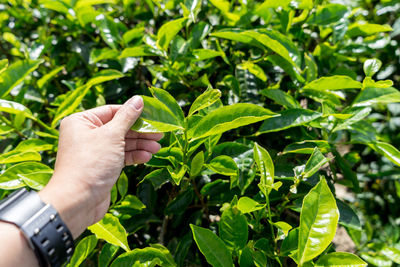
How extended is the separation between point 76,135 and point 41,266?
389mm

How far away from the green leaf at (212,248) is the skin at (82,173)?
0.32 metres

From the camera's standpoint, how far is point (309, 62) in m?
1.29

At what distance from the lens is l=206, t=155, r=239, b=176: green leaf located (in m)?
0.99

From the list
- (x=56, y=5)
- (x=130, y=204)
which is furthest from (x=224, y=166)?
(x=56, y=5)

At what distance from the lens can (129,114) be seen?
0.95 metres

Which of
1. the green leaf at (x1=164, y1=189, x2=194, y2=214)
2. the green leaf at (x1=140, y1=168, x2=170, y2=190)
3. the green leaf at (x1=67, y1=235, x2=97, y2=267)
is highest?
the green leaf at (x1=140, y1=168, x2=170, y2=190)

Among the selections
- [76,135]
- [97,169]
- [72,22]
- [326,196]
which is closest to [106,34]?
[72,22]

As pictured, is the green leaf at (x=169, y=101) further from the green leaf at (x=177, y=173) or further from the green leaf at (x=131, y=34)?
the green leaf at (x=131, y=34)


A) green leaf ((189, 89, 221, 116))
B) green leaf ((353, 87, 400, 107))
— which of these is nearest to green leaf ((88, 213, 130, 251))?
green leaf ((189, 89, 221, 116))

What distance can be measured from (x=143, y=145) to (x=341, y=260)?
0.71 meters

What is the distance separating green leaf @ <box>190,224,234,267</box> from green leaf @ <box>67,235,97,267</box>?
14.1 inches

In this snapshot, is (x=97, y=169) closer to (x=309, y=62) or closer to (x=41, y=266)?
(x=41, y=266)

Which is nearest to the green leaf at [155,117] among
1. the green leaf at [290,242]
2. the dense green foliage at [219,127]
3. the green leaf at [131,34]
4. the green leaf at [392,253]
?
the dense green foliage at [219,127]

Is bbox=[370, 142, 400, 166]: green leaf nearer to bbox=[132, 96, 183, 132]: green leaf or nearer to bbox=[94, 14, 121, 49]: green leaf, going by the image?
bbox=[132, 96, 183, 132]: green leaf
